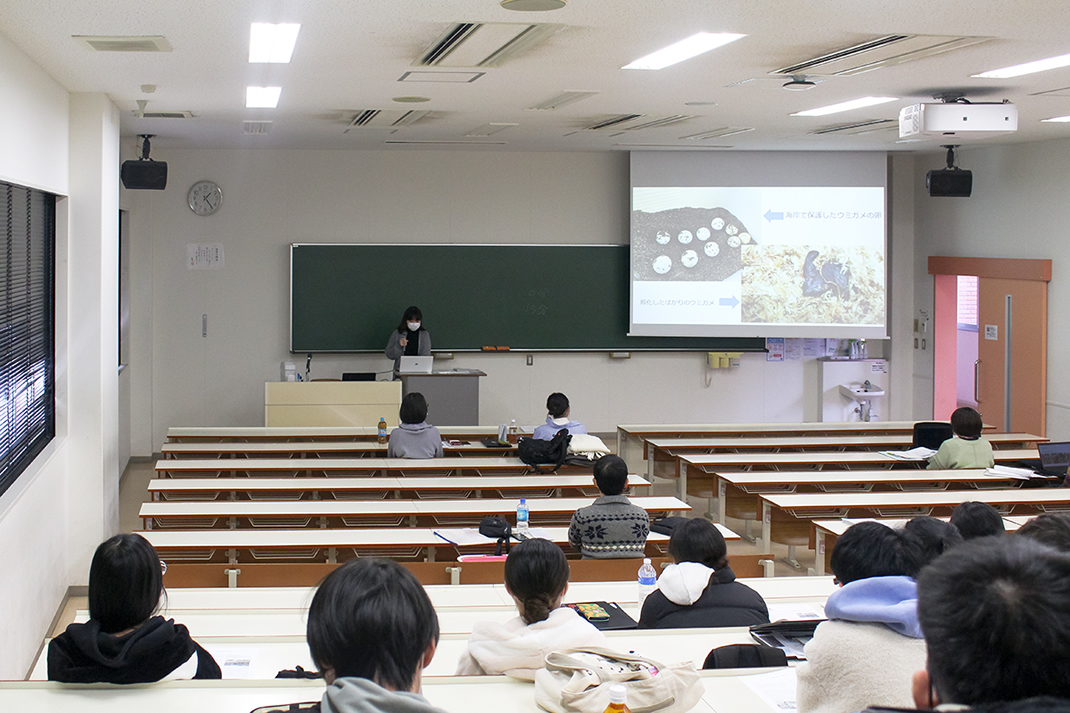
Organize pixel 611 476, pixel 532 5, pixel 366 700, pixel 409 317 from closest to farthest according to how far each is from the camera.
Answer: pixel 366 700
pixel 532 5
pixel 611 476
pixel 409 317

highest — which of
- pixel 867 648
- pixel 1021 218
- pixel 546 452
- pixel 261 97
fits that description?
pixel 261 97

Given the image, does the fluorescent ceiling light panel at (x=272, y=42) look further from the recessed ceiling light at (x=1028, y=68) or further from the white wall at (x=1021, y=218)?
the white wall at (x=1021, y=218)

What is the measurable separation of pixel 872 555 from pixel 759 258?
354 inches

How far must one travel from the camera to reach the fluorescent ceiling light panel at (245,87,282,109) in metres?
6.77

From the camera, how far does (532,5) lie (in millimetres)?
4223

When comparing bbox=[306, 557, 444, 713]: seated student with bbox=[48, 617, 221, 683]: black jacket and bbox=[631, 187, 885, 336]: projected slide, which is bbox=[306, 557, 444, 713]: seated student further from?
bbox=[631, 187, 885, 336]: projected slide

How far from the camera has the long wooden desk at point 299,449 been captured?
24.5 feet

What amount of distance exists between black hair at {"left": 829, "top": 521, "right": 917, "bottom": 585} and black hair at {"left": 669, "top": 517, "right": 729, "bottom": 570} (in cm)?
92

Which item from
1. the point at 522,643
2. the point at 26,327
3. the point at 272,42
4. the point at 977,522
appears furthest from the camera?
the point at 26,327

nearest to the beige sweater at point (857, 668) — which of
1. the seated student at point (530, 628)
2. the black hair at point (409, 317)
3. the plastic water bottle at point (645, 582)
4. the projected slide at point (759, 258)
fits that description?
the seated student at point (530, 628)

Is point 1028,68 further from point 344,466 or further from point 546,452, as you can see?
point 344,466

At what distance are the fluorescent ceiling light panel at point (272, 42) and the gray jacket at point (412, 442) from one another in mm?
2705

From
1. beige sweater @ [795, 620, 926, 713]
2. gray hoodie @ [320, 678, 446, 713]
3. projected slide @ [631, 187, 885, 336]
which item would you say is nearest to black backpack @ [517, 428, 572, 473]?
beige sweater @ [795, 620, 926, 713]

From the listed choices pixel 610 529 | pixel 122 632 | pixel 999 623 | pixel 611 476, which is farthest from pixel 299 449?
pixel 999 623
